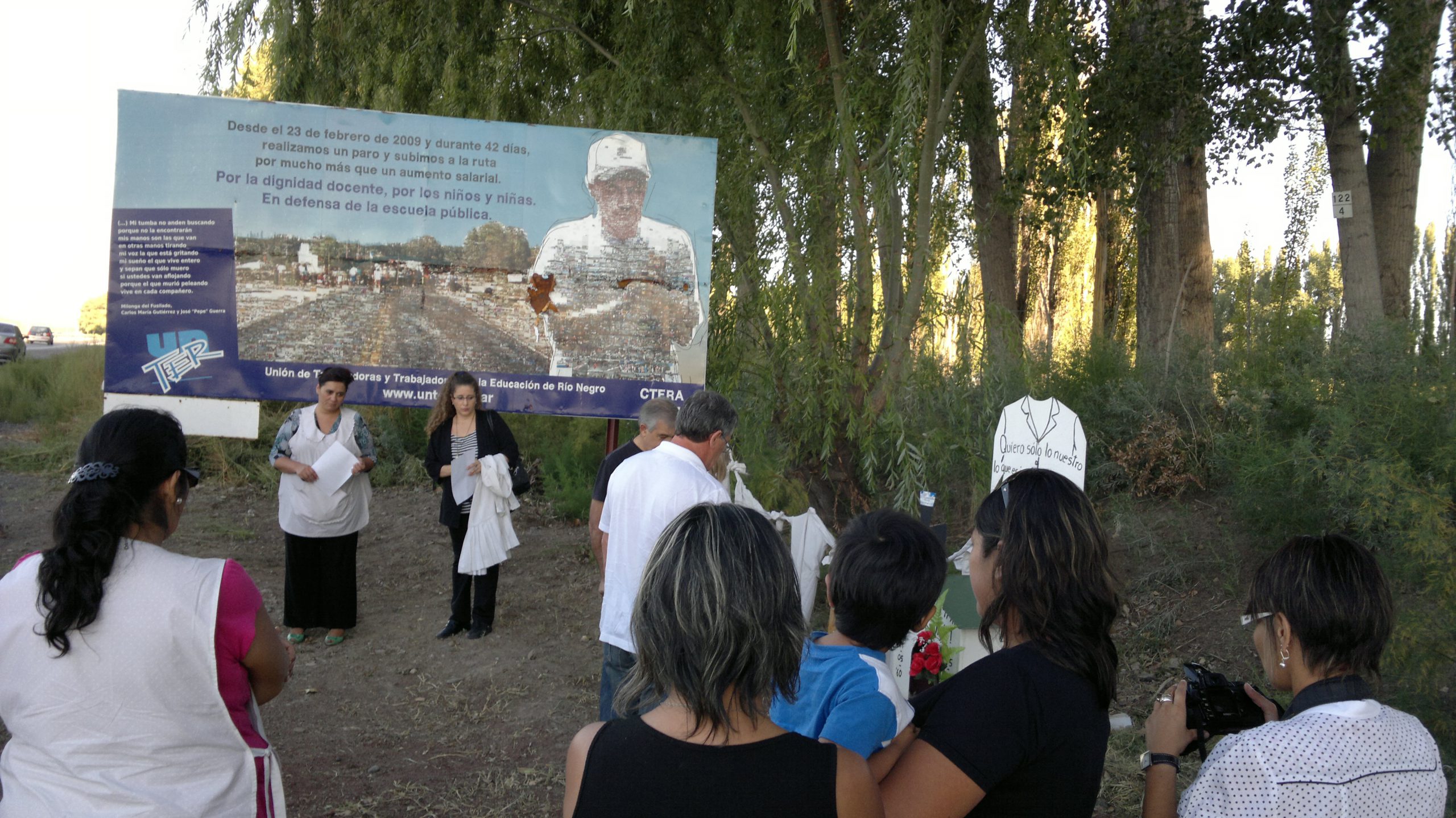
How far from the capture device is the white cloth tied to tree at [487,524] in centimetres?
601

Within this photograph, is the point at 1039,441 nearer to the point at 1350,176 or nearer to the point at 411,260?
the point at 411,260

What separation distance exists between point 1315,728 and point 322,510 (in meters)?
5.32

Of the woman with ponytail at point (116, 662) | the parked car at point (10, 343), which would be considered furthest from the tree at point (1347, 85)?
the parked car at point (10, 343)

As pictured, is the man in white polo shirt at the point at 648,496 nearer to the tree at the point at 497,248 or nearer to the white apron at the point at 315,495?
the white apron at the point at 315,495

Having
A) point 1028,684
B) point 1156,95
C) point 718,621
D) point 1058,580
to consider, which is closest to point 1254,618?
point 1058,580

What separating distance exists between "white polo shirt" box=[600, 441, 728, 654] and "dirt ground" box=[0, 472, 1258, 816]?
1.23m

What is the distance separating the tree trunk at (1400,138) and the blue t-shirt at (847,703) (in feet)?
23.3

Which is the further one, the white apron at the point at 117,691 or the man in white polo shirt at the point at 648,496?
the man in white polo shirt at the point at 648,496

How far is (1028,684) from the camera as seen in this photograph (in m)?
1.82

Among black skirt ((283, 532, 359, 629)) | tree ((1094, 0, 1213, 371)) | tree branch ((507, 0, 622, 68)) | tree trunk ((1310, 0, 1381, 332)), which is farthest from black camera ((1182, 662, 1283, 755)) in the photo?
tree trunk ((1310, 0, 1381, 332))

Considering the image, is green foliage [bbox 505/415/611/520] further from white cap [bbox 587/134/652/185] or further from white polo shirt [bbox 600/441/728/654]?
white polo shirt [bbox 600/441/728/654]

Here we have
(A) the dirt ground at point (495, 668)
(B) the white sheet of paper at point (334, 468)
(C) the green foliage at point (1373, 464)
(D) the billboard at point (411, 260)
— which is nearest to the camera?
(C) the green foliage at point (1373, 464)

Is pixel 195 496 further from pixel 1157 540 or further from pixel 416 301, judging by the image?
pixel 1157 540

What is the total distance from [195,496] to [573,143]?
6.64 meters
